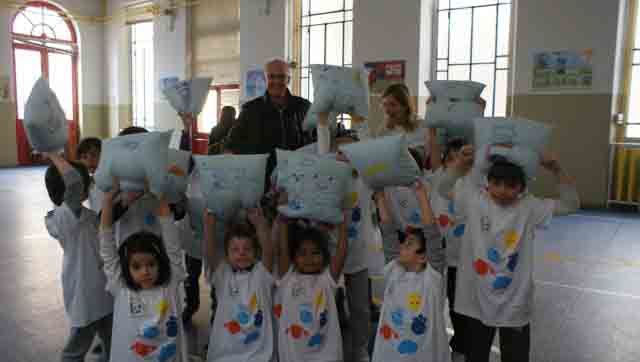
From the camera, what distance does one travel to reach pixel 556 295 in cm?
337

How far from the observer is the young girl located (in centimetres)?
209

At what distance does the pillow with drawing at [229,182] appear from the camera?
2086 millimetres

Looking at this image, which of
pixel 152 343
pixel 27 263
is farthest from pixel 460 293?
pixel 27 263

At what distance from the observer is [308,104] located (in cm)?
295

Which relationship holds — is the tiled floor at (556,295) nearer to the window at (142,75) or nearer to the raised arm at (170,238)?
the raised arm at (170,238)

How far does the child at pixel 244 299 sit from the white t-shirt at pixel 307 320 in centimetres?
5

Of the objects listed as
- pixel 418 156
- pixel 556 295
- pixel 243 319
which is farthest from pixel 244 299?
pixel 556 295

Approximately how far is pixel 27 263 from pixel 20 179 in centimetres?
608

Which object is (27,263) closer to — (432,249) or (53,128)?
(53,128)

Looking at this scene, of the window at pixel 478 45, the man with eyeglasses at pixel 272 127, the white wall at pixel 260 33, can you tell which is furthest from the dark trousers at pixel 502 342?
the white wall at pixel 260 33

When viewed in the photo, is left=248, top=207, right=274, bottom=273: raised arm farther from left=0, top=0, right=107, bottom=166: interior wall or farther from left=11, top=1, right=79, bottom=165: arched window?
left=0, top=0, right=107, bottom=166: interior wall

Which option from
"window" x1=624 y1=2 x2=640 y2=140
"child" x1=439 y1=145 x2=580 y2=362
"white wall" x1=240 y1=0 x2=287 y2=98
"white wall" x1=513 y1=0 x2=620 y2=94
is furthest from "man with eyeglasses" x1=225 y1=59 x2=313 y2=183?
"white wall" x1=240 y1=0 x2=287 y2=98

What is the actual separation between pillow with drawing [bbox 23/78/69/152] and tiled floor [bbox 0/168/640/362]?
994 mm

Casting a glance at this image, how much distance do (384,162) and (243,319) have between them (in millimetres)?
797
